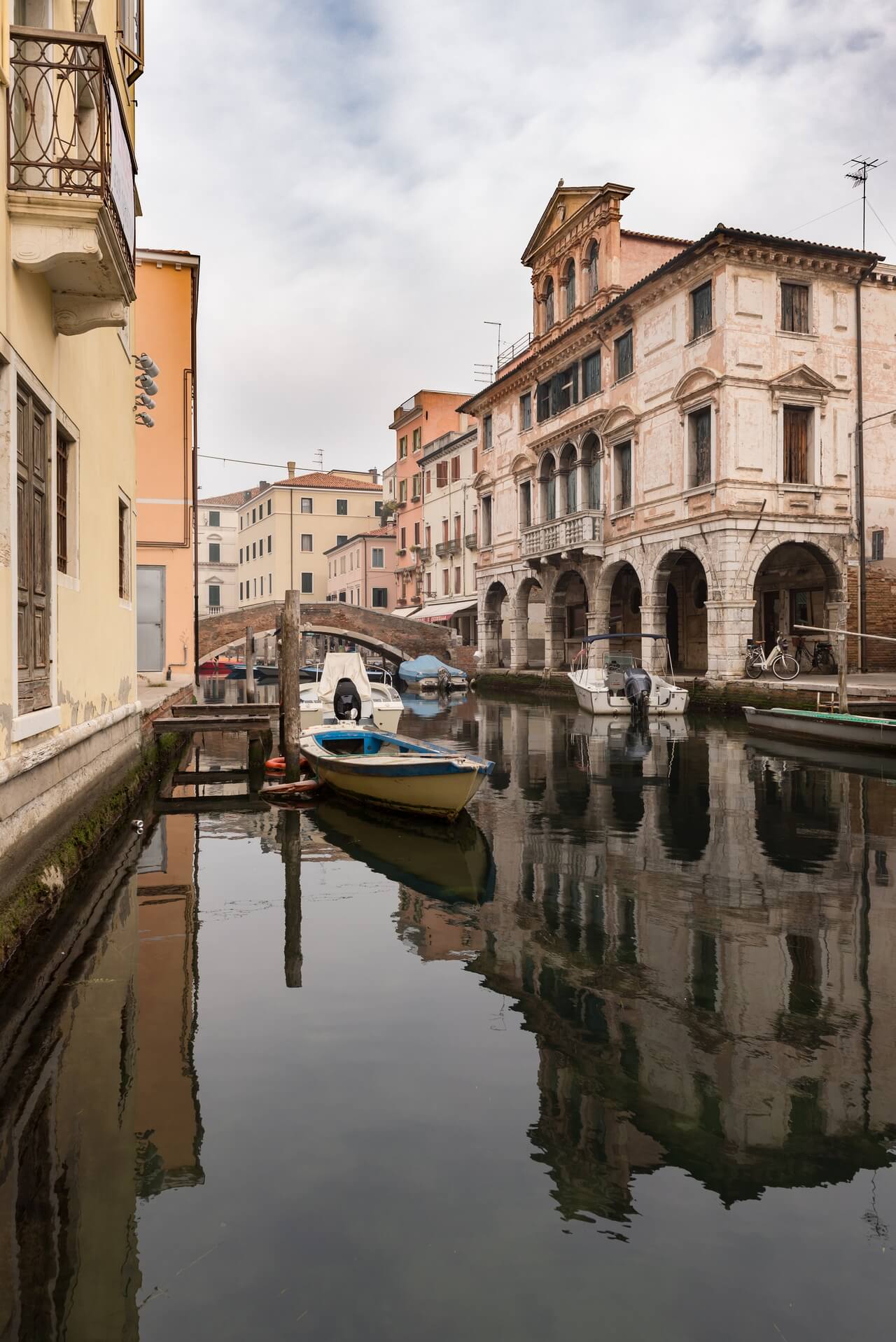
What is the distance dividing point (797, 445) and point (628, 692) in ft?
23.6

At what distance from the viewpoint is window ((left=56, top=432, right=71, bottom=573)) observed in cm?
756

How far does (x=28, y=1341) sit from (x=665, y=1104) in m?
2.43

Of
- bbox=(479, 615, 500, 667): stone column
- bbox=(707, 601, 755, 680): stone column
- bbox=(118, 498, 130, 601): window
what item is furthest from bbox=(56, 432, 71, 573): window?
bbox=(479, 615, 500, 667): stone column

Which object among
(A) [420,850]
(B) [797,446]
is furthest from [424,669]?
(A) [420,850]

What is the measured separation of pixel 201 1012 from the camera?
16.8ft

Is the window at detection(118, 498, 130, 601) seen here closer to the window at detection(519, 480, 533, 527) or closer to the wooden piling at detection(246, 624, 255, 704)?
the wooden piling at detection(246, 624, 255, 704)

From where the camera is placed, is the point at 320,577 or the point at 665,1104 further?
the point at 320,577

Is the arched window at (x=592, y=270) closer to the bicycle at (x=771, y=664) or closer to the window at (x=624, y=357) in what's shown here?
the window at (x=624, y=357)

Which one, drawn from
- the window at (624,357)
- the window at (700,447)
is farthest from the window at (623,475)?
the window at (700,447)

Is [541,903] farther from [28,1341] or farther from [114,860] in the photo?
[28,1341]

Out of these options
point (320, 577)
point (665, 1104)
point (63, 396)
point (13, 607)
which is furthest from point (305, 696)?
point (320, 577)

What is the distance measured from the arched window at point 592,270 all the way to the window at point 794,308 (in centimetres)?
720

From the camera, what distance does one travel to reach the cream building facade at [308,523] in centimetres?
6144

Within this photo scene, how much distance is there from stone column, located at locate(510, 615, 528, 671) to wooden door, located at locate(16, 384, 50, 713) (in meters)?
28.3
